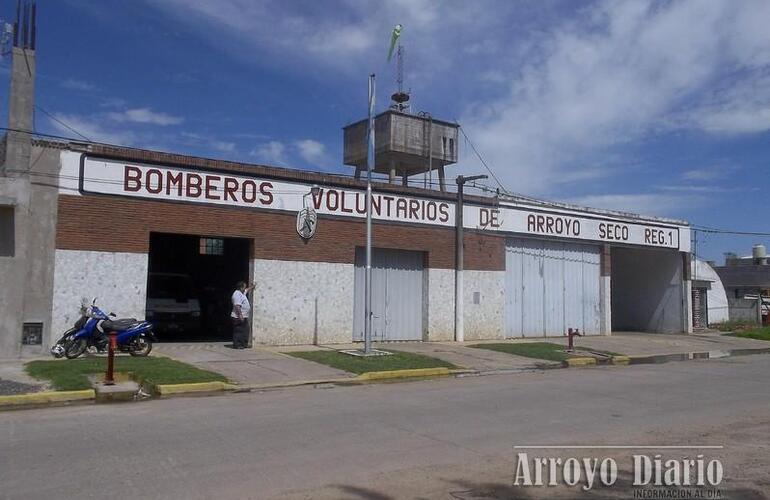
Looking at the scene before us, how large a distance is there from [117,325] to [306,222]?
6132mm

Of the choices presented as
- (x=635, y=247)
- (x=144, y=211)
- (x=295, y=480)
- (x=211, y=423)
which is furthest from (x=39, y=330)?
(x=635, y=247)

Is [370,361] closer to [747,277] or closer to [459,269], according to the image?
[459,269]

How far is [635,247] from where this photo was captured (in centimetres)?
2919

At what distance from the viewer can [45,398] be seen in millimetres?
11242

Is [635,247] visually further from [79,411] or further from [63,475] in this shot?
[63,475]

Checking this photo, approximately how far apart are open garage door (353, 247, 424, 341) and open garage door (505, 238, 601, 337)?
12.6 ft

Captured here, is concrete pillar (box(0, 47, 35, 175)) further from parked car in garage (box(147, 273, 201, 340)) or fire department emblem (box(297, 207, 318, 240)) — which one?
fire department emblem (box(297, 207, 318, 240))

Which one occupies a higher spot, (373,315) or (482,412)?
(373,315)

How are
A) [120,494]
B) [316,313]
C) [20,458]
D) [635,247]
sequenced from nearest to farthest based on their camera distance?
[120,494] → [20,458] → [316,313] → [635,247]

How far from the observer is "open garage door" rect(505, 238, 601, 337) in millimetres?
24859

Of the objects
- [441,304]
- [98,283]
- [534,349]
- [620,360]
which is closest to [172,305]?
[98,283]

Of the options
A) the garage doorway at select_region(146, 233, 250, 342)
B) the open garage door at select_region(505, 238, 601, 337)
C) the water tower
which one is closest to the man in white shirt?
the garage doorway at select_region(146, 233, 250, 342)

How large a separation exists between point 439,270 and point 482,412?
12.2m

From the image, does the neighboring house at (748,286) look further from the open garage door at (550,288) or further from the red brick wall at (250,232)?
the red brick wall at (250,232)
